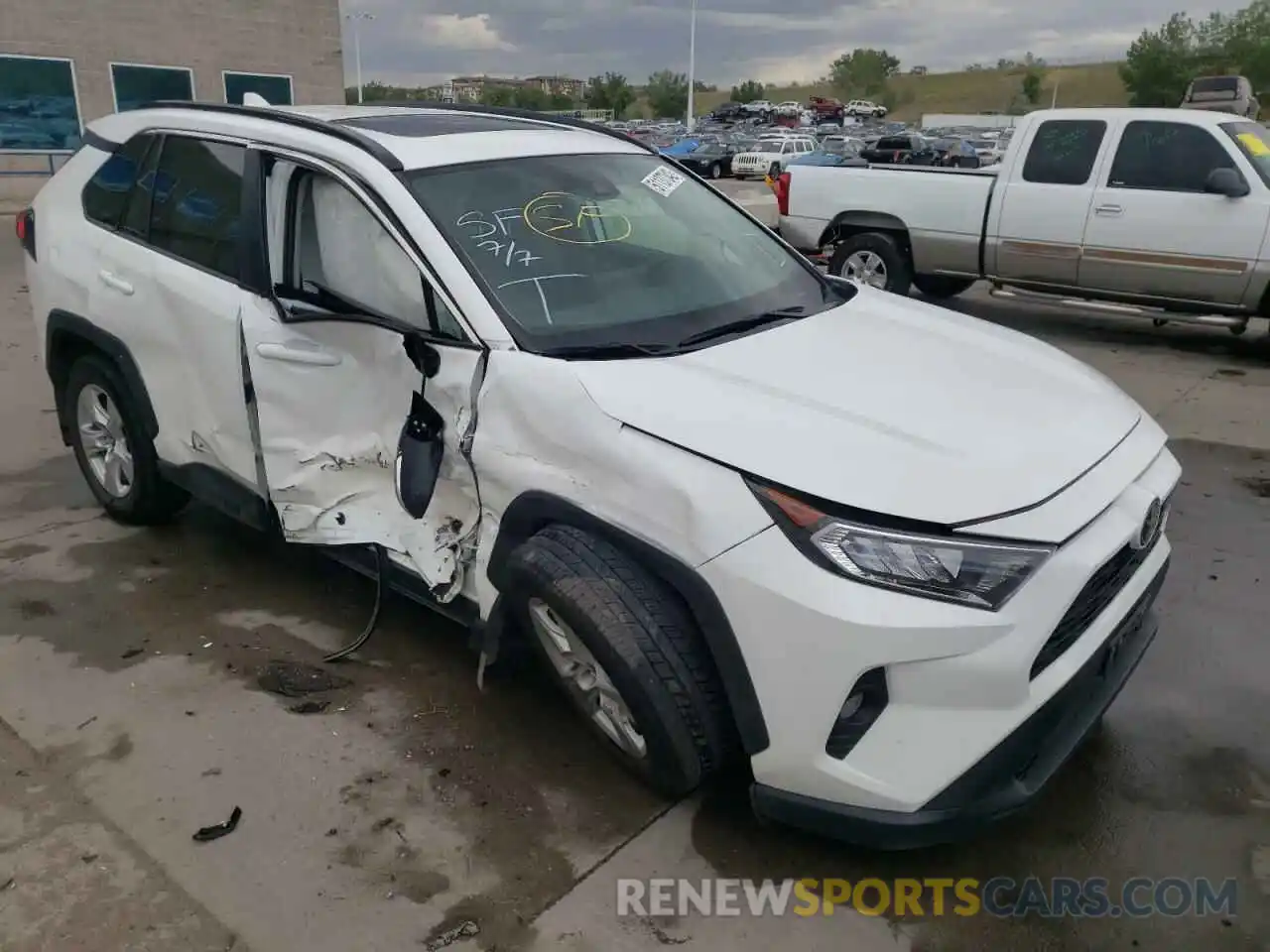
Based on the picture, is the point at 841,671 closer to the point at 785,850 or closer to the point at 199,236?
the point at 785,850

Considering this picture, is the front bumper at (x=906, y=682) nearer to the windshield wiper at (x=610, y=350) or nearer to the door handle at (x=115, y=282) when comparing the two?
the windshield wiper at (x=610, y=350)

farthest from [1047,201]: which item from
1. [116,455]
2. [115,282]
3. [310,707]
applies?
[310,707]

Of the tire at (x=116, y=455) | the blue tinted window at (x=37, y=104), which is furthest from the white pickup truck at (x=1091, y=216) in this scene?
the blue tinted window at (x=37, y=104)

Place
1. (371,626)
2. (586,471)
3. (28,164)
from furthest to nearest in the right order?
(28,164) → (371,626) → (586,471)

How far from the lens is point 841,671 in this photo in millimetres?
2244

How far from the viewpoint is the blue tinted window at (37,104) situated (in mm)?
20203

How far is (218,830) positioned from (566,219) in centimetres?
209

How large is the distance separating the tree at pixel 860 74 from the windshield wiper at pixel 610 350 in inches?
5446

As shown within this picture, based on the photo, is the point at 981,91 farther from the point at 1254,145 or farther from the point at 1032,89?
the point at 1254,145

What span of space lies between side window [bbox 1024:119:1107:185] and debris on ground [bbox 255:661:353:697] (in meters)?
7.42

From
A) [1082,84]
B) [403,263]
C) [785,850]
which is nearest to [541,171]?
[403,263]

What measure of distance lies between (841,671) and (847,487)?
16.2 inches

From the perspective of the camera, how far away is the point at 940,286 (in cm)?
1020

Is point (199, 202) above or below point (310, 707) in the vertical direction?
above
